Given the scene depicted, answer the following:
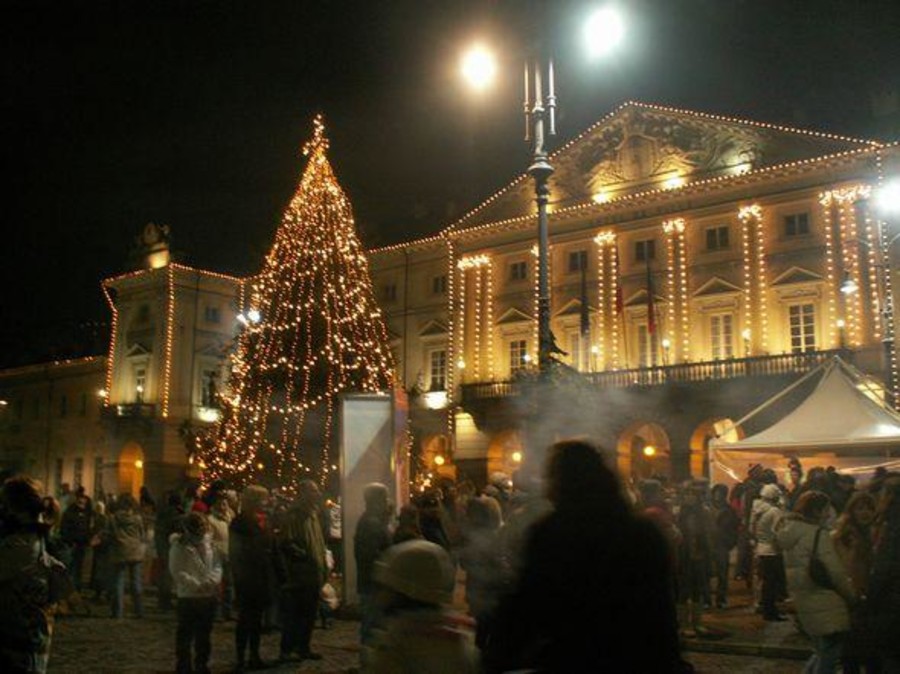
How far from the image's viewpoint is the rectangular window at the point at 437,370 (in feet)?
133

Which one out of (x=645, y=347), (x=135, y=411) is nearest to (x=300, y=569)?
(x=645, y=347)

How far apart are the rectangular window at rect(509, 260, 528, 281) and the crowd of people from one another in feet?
70.9

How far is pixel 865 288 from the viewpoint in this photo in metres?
29.5

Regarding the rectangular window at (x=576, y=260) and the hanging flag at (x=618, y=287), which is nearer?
the hanging flag at (x=618, y=287)

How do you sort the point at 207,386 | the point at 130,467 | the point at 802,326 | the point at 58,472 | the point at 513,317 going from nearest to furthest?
the point at 802,326 → the point at 513,317 → the point at 207,386 → the point at 130,467 → the point at 58,472

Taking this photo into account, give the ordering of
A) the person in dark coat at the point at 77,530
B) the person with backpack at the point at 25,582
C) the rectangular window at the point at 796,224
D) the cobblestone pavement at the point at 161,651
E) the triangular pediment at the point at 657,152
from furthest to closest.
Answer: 1. the triangular pediment at the point at 657,152
2. the rectangular window at the point at 796,224
3. the person in dark coat at the point at 77,530
4. the cobblestone pavement at the point at 161,651
5. the person with backpack at the point at 25,582

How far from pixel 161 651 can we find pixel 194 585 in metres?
3.43

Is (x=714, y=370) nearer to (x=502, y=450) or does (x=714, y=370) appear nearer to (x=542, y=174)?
(x=502, y=450)

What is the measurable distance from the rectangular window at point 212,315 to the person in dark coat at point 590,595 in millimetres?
48199

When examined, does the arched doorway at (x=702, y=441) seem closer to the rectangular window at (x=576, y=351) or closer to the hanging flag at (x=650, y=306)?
the hanging flag at (x=650, y=306)

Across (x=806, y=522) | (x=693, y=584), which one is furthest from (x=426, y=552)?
(x=693, y=584)

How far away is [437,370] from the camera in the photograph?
135 feet

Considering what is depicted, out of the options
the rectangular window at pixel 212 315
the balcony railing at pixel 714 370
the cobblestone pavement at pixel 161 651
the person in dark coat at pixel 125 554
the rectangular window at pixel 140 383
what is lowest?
the cobblestone pavement at pixel 161 651

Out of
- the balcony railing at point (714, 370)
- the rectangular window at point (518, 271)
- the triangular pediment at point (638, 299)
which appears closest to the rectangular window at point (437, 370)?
the rectangular window at point (518, 271)
